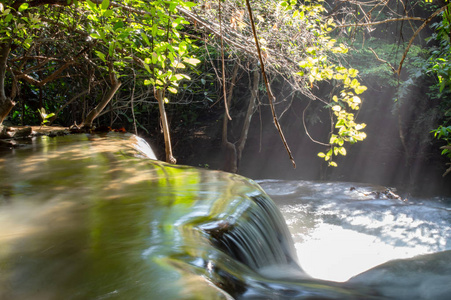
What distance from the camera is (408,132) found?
9969 millimetres

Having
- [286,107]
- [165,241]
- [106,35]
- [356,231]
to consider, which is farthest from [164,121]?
[286,107]

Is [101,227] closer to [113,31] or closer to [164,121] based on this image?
[113,31]

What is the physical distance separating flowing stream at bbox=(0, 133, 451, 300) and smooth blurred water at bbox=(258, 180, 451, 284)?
1.0 inches

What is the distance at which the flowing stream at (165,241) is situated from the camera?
151cm

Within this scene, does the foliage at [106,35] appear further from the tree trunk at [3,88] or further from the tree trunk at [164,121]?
the tree trunk at [164,121]

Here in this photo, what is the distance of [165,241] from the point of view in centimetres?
185

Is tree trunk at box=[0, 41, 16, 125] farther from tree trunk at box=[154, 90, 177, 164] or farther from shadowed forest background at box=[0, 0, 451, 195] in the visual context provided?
tree trunk at box=[154, 90, 177, 164]

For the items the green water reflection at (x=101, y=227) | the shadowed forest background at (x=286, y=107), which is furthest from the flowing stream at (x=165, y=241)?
the shadowed forest background at (x=286, y=107)

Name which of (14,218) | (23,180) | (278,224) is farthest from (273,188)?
(14,218)

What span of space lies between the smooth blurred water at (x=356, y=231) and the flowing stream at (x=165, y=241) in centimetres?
2

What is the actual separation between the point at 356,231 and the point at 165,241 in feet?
12.0

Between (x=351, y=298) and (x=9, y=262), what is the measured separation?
1.53m

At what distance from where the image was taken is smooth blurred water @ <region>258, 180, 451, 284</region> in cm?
404

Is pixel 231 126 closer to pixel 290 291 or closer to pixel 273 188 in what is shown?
pixel 273 188
